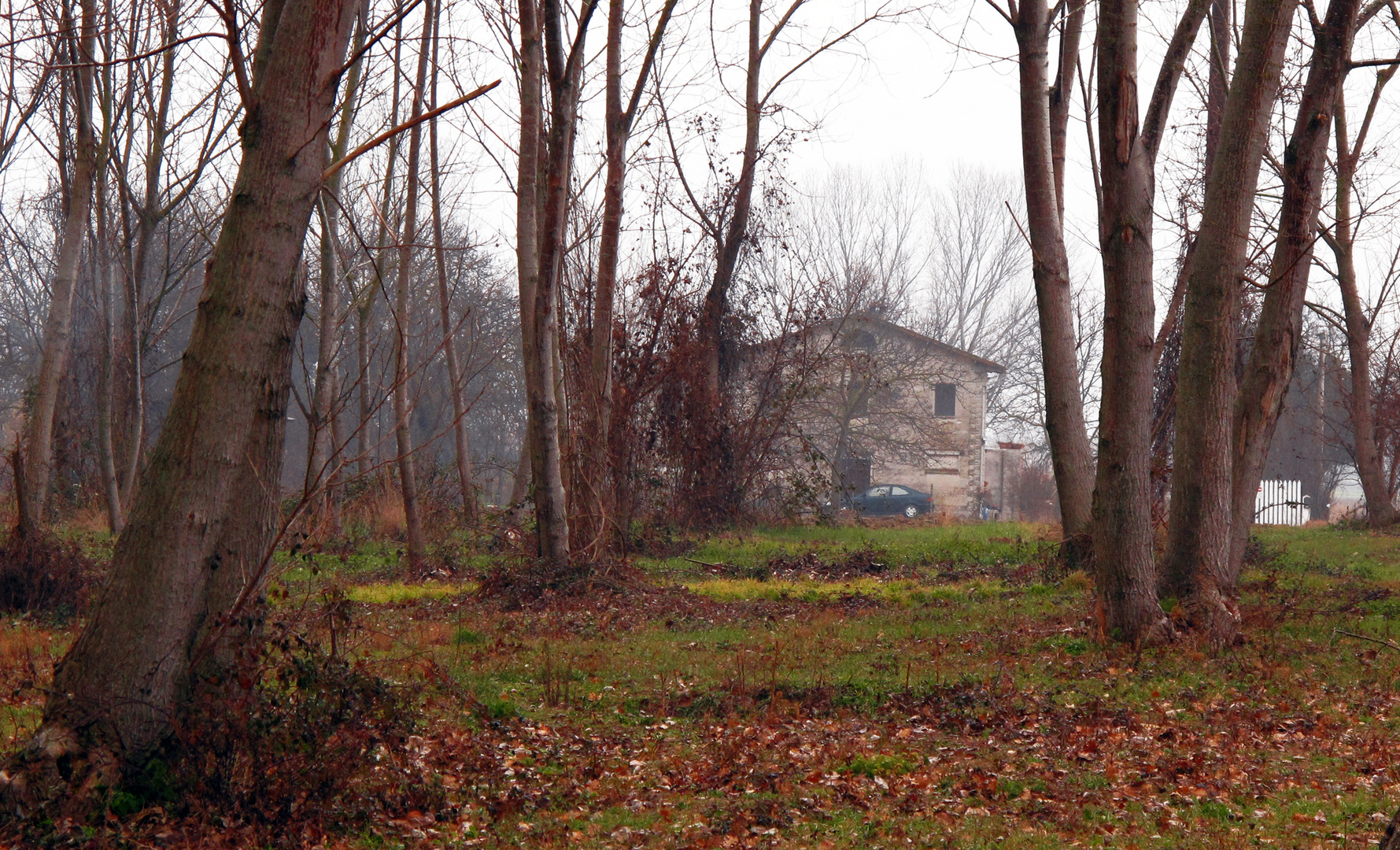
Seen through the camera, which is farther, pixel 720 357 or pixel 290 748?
pixel 720 357

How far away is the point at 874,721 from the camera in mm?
6207

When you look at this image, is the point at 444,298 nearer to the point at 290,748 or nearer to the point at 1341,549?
the point at 290,748

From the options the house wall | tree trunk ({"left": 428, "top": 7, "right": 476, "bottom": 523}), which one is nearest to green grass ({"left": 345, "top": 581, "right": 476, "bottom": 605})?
tree trunk ({"left": 428, "top": 7, "right": 476, "bottom": 523})

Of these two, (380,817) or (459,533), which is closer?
(380,817)

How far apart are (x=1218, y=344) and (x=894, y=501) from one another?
1242 inches

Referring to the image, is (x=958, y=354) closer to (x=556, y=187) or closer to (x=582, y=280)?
(x=582, y=280)

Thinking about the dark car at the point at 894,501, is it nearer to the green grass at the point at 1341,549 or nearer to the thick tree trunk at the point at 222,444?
the green grass at the point at 1341,549

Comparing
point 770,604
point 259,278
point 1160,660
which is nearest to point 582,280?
point 770,604

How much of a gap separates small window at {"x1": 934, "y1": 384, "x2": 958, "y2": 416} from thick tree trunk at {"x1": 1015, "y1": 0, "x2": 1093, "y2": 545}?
29.9 meters

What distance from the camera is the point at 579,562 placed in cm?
1114

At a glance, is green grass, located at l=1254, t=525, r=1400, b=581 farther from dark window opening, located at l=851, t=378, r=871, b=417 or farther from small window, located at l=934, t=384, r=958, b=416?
small window, located at l=934, t=384, r=958, b=416

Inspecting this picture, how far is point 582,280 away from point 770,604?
16.8 feet

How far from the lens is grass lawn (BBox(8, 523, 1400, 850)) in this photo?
4.39 meters

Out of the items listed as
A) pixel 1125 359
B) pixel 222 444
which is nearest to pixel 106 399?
pixel 222 444
